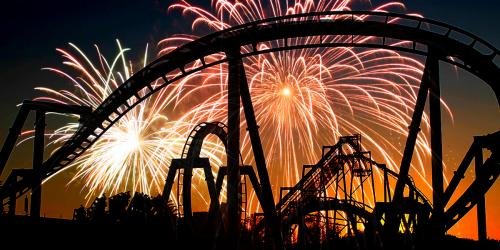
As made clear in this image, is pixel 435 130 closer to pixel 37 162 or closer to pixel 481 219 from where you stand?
pixel 481 219

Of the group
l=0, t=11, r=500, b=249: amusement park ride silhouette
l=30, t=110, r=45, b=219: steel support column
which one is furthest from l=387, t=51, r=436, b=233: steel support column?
l=30, t=110, r=45, b=219: steel support column

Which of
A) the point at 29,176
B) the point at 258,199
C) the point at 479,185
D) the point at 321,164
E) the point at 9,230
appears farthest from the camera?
the point at 321,164

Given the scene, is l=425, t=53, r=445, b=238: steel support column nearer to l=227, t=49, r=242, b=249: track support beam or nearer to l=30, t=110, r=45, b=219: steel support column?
l=227, t=49, r=242, b=249: track support beam

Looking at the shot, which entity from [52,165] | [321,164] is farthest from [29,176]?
[321,164]

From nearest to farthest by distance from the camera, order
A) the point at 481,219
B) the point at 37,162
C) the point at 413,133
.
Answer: the point at 481,219, the point at 413,133, the point at 37,162

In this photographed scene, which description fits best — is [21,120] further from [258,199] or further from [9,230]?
[258,199]

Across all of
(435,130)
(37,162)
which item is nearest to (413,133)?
(435,130)
